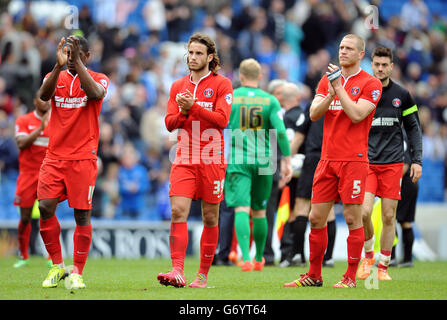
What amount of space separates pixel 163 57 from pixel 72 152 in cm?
1206

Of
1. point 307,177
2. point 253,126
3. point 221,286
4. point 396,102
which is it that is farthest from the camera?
point 307,177

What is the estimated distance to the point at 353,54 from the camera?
318 inches

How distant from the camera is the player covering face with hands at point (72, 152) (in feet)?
26.2

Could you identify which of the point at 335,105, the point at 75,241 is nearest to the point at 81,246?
the point at 75,241

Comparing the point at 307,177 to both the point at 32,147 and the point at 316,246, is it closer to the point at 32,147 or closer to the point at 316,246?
the point at 316,246

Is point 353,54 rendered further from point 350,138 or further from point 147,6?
point 147,6

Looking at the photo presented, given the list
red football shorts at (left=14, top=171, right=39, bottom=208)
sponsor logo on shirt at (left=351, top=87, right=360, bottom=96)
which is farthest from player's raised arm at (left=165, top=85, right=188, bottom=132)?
red football shorts at (left=14, top=171, right=39, bottom=208)

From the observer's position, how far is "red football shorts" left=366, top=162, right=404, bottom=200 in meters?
9.66

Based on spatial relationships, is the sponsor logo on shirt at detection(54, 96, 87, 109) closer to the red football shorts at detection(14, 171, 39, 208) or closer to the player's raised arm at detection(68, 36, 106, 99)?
the player's raised arm at detection(68, 36, 106, 99)

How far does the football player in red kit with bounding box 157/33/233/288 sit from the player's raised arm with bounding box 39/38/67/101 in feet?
3.74

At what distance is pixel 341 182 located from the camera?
26.5 feet

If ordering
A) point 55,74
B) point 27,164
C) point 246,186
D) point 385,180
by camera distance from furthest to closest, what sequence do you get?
point 27,164 < point 246,186 < point 385,180 < point 55,74

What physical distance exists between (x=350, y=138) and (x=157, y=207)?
930cm
